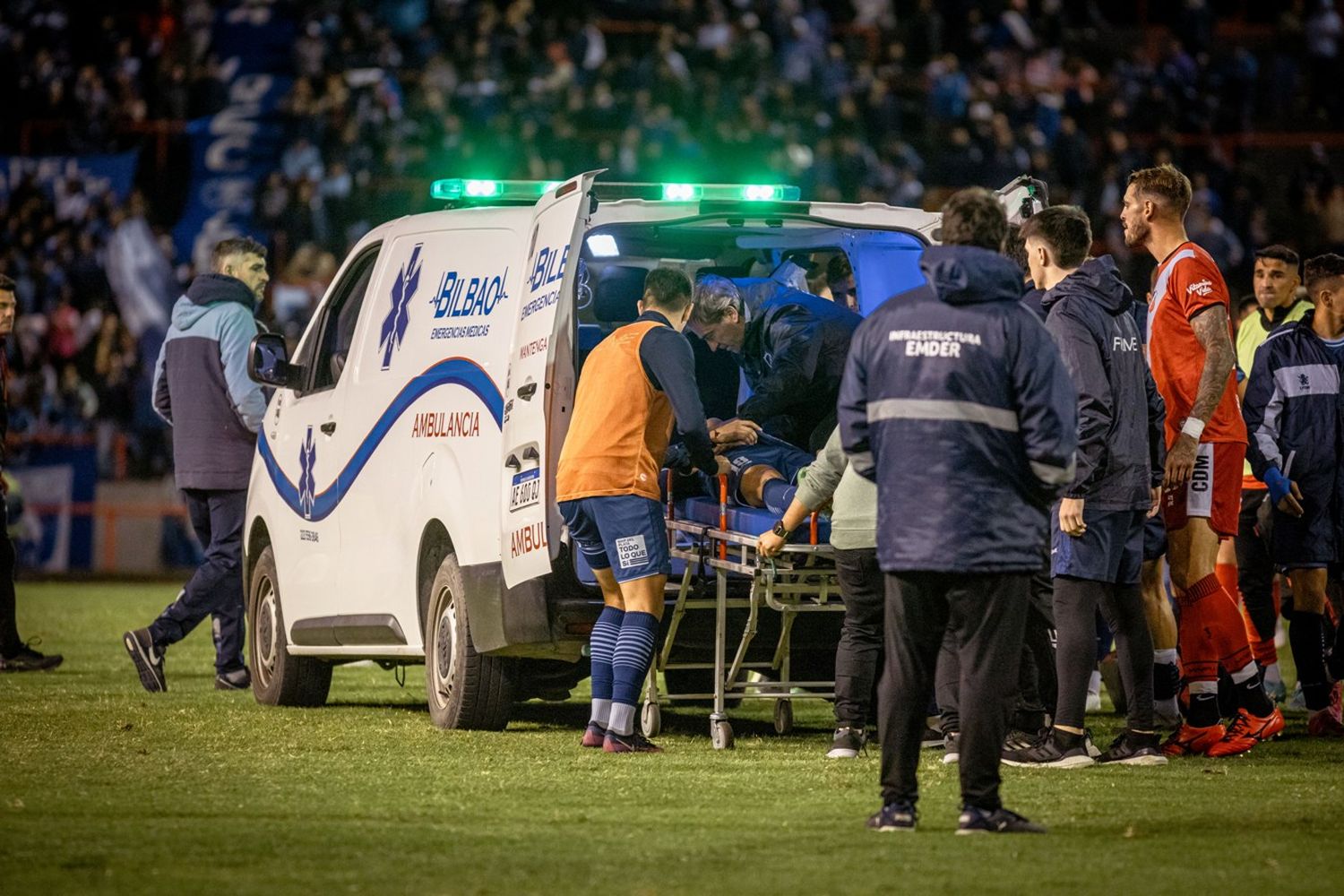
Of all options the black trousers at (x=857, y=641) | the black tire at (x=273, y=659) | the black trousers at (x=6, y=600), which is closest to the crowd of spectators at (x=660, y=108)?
the black trousers at (x=6, y=600)

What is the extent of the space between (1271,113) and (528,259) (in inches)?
758

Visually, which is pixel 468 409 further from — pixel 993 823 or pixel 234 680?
pixel 993 823

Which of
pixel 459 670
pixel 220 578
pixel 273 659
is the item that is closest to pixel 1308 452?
pixel 459 670

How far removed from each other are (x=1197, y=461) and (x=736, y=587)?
196 cm

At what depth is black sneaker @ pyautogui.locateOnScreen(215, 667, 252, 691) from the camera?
12.1 m

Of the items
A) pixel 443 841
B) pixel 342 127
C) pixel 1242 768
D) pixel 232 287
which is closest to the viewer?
pixel 443 841

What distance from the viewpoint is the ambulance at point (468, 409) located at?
348 inches

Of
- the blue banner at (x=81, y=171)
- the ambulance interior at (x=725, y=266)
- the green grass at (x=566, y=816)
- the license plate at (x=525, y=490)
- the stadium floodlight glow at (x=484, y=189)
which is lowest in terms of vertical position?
the green grass at (x=566, y=816)

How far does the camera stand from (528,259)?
9.11m

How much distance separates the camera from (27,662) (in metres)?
12.8

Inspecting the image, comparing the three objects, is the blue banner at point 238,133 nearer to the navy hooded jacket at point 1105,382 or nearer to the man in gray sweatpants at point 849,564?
the man in gray sweatpants at point 849,564

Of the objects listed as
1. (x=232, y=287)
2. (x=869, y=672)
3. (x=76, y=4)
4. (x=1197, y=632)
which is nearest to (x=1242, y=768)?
(x=1197, y=632)

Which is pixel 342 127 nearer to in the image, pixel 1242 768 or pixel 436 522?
pixel 436 522

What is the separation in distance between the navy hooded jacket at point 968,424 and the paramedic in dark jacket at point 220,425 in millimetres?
6219
